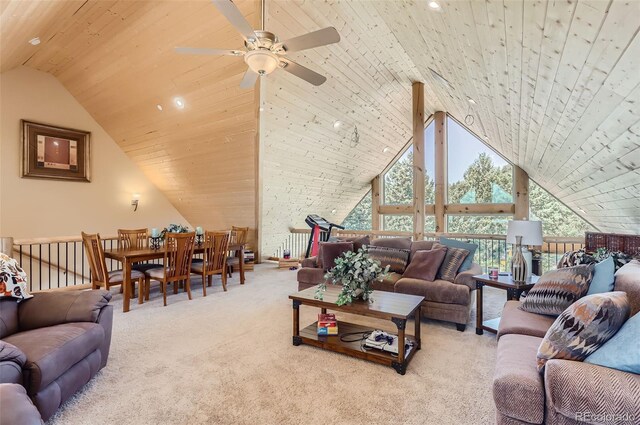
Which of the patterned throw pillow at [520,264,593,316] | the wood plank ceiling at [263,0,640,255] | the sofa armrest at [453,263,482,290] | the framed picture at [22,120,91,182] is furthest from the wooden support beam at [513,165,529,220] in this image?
the framed picture at [22,120,91,182]

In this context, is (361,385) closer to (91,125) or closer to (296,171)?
(296,171)

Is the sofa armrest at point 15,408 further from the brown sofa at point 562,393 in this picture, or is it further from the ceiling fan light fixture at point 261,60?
the ceiling fan light fixture at point 261,60

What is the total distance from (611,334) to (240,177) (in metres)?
5.54

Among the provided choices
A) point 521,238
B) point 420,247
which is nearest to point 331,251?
point 420,247

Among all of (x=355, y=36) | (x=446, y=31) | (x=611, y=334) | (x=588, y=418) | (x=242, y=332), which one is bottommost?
(x=242, y=332)

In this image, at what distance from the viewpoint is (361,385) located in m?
2.14

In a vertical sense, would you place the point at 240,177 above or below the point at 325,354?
above

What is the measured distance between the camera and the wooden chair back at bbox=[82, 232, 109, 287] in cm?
379

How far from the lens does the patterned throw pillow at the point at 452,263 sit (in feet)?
11.4

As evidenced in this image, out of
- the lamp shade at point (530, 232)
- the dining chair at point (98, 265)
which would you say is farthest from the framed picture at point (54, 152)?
the lamp shade at point (530, 232)

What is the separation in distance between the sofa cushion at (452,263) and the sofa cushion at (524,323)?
40.5 inches

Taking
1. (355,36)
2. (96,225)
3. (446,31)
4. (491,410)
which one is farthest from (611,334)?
(96,225)

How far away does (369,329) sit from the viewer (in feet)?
9.55

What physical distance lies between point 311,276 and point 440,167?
16.0 ft
